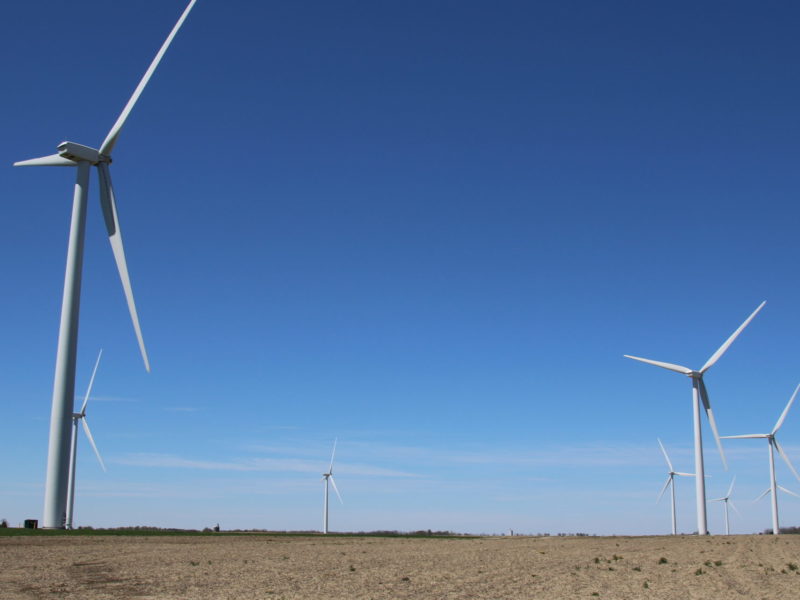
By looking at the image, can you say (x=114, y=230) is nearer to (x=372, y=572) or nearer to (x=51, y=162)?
(x=51, y=162)

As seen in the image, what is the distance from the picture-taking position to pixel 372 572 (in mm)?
39625

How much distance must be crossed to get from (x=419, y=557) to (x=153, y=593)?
2247cm

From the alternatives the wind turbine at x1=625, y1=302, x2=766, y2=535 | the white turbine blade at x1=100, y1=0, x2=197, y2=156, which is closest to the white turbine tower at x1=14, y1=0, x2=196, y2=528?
Answer: the white turbine blade at x1=100, y1=0, x2=197, y2=156

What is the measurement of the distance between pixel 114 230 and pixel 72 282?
661 cm

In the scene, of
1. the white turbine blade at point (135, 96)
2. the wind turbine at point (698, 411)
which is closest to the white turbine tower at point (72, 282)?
the white turbine blade at point (135, 96)

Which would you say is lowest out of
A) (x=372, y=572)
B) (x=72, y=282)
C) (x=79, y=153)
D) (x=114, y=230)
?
(x=372, y=572)

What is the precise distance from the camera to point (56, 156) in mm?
61125


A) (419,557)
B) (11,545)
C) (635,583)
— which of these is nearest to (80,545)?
(11,545)

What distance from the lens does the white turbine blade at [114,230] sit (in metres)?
56.3

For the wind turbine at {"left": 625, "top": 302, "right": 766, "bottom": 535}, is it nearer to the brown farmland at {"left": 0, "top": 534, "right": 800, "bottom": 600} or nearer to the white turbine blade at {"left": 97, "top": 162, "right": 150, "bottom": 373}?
the brown farmland at {"left": 0, "top": 534, "right": 800, "bottom": 600}

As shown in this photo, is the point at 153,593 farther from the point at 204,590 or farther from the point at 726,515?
the point at 726,515

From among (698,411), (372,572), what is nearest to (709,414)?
(698,411)

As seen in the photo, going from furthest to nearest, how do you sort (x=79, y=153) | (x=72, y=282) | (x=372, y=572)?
1. (x=79, y=153)
2. (x=72, y=282)
3. (x=372, y=572)

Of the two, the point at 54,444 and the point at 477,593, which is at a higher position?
the point at 54,444
